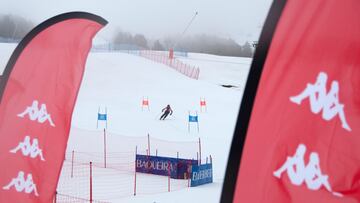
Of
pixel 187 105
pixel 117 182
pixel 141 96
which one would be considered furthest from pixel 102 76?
pixel 117 182

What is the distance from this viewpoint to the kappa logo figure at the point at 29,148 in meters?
4.83

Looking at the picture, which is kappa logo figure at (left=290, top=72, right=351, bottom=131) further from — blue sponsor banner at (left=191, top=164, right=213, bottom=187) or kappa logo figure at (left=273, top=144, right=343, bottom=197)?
blue sponsor banner at (left=191, top=164, right=213, bottom=187)

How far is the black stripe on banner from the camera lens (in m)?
3.08

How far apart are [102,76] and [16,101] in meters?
29.8


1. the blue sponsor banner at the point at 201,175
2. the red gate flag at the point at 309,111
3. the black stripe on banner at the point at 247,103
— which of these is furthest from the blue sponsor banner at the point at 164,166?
the red gate flag at the point at 309,111

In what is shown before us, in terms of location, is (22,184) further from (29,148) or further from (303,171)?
(303,171)

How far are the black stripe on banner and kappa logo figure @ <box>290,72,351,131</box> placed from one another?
12.3 inches

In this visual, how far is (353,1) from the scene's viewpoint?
3.01 metres

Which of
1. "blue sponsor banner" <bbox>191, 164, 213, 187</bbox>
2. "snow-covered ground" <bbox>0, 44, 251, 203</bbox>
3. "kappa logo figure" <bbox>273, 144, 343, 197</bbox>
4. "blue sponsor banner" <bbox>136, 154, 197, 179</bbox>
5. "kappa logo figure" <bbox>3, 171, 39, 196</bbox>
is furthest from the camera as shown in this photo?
"snow-covered ground" <bbox>0, 44, 251, 203</bbox>

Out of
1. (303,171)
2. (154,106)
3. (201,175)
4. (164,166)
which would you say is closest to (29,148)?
(303,171)

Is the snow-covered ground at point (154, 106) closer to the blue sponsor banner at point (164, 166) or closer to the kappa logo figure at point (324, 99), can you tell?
the blue sponsor banner at point (164, 166)

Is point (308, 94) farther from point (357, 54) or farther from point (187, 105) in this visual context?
point (187, 105)

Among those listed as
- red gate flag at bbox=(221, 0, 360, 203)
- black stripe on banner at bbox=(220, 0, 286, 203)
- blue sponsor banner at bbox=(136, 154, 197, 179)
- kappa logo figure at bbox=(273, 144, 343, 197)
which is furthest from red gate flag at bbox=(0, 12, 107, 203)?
blue sponsor banner at bbox=(136, 154, 197, 179)

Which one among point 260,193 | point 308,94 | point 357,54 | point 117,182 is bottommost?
point 117,182
